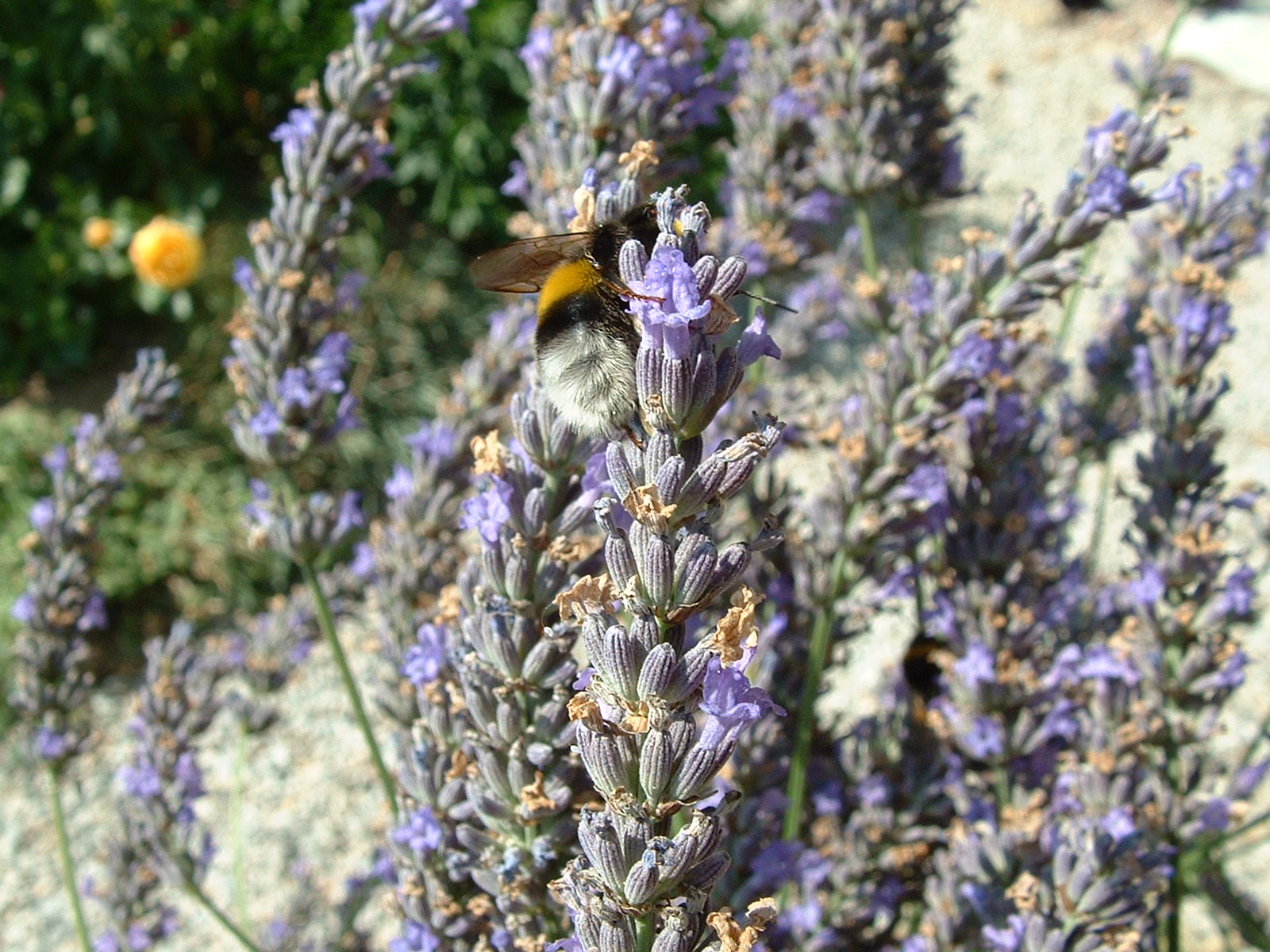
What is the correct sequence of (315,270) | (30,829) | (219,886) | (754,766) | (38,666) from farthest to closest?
(30,829) → (219,886) → (38,666) → (315,270) → (754,766)

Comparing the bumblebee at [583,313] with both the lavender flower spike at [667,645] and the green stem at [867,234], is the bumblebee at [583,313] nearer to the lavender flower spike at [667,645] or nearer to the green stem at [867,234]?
the lavender flower spike at [667,645]

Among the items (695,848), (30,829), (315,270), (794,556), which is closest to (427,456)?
(315,270)

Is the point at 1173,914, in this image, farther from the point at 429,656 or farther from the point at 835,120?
the point at 835,120

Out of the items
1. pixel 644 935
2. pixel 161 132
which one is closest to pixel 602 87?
pixel 644 935

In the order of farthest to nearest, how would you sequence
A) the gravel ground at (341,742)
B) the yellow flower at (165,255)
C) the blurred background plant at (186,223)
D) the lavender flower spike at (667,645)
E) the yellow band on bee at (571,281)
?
1. the yellow flower at (165,255)
2. the blurred background plant at (186,223)
3. the gravel ground at (341,742)
4. the yellow band on bee at (571,281)
5. the lavender flower spike at (667,645)

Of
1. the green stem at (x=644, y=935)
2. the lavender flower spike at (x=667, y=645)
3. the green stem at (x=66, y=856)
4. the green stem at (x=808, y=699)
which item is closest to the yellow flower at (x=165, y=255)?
the green stem at (x=66, y=856)

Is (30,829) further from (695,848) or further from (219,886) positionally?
(695,848)
